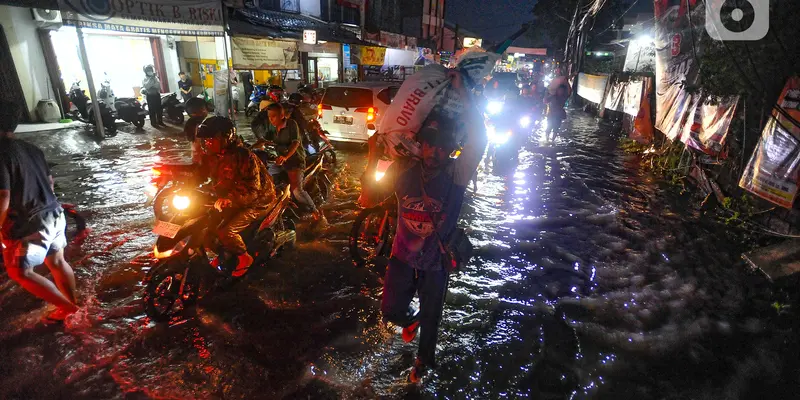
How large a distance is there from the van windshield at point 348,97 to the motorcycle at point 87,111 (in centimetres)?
670

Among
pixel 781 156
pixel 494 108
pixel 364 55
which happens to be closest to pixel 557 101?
pixel 494 108

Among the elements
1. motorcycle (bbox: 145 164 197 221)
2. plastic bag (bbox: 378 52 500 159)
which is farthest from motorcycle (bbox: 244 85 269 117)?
plastic bag (bbox: 378 52 500 159)

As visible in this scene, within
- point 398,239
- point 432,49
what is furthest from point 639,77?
point 432,49

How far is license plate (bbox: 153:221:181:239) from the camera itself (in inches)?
142

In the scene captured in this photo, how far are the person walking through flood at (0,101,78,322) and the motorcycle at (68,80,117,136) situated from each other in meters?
10.4

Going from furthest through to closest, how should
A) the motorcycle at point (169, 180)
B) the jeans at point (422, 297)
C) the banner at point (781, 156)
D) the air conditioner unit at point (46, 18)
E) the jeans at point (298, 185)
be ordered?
the air conditioner unit at point (46, 18) → the jeans at point (298, 185) → the banner at point (781, 156) → the motorcycle at point (169, 180) → the jeans at point (422, 297)

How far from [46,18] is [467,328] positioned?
15.5 m

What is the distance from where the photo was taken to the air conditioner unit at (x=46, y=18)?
11.9 meters

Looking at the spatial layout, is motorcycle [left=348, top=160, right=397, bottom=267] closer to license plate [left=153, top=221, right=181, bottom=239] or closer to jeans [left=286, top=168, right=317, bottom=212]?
jeans [left=286, top=168, right=317, bottom=212]

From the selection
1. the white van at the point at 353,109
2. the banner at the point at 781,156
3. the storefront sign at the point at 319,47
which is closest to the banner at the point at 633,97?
the banner at the point at 781,156

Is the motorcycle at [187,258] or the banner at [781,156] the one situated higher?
the banner at [781,156]

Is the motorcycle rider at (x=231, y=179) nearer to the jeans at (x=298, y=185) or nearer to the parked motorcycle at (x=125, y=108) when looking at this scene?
the jeans at (x=298, y=185)

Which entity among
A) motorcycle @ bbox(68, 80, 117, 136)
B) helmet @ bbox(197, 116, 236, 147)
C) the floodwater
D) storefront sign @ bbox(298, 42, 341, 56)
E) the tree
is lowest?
the floodwater

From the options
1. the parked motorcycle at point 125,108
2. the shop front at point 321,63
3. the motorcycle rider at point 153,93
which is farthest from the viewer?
the shop front at point 321,63
